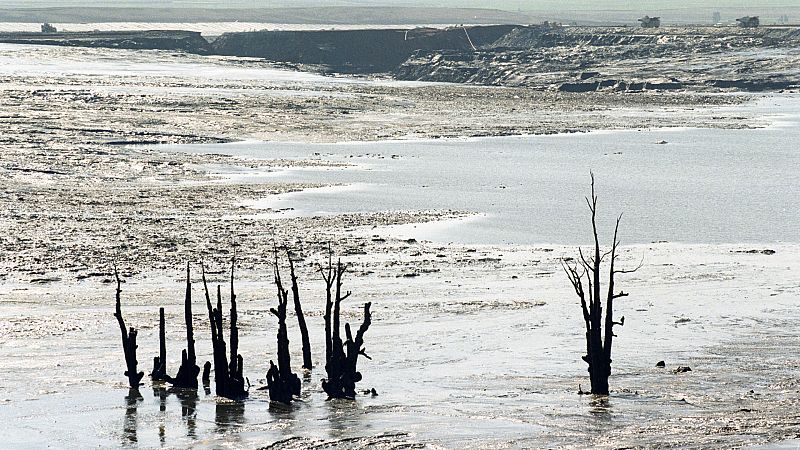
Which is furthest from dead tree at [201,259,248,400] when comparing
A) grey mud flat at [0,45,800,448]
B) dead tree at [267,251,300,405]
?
dead tree at [267,251,300,405]

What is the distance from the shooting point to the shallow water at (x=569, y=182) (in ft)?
86.9

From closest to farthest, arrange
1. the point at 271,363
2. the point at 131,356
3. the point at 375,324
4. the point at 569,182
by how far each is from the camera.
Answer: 1. the point at 271,363
2. the point at 131,356
3. the point at 375,324
4. the point at 569,182

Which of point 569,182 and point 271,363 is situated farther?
point 569,182

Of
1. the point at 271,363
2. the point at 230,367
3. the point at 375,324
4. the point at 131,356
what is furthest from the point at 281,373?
the point at 375,324

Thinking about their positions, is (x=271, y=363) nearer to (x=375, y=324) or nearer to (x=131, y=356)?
(x=131, y=356)

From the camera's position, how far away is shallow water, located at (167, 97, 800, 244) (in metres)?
26.5

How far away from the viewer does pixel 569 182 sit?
3341 centimetres

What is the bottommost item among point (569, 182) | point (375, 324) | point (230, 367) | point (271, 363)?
point (375, 324)

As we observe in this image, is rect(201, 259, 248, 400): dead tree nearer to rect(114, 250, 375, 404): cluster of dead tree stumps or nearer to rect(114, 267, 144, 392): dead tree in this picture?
rect(114, 250, 375, 404): cluster of dead tree stumps

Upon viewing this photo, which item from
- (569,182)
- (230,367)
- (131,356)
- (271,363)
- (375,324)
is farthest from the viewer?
(569,182)

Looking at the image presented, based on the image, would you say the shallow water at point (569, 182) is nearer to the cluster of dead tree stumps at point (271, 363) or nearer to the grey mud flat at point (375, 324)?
the grey mud flat at point (375, 324)

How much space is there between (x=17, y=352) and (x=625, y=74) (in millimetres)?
60845

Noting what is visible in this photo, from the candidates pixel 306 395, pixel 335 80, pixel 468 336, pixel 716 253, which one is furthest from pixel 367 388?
pixel 335 80

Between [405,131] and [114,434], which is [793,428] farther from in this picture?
[405,131]
